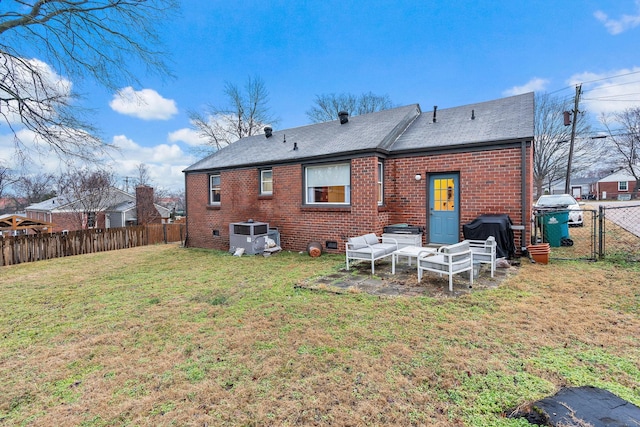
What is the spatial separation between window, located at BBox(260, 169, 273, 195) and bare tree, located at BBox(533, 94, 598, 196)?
2467 cm

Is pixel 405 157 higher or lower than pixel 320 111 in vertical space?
lower

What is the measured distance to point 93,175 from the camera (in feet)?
76.1

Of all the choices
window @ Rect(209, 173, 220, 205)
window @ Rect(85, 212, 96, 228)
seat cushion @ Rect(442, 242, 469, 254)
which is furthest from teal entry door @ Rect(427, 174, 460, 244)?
window @ Rect(85, 212, 96, 228)

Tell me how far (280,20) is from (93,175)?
20060 millimetres

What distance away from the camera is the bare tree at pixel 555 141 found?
24062 millimetres

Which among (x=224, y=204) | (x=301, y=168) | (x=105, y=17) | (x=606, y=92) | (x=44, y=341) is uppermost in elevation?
(x=606, y=92)

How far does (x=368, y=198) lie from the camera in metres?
8.40

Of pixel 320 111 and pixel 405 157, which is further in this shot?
pixel 320 111

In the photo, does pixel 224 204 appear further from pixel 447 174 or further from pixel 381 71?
pixel 381 71

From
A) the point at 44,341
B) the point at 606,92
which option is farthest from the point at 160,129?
the point at 606,92

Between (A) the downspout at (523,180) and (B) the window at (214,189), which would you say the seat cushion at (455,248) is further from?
(B) the window at (214,189)

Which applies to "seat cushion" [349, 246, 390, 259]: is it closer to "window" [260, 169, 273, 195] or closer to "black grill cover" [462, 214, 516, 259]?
"black grill cover" [462, 214, 516, 259]

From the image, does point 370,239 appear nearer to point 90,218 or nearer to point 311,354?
point 311,354

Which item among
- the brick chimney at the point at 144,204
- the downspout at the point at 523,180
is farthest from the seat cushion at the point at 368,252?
the brick chimney at the point at 144,204
